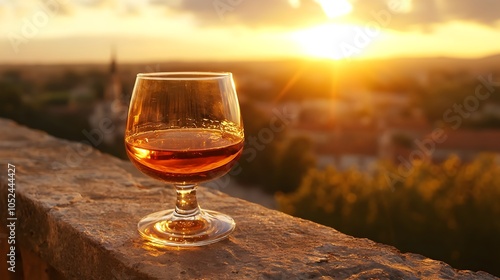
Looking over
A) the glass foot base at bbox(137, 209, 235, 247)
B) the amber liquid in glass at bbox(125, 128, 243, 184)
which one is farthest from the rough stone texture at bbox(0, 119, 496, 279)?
the amber liquid in glass at bbox(125, 128, 243, 184)

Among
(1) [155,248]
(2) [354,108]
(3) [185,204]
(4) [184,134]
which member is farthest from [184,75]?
(2) [354,108]

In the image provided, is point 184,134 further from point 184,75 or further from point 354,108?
point 354,108

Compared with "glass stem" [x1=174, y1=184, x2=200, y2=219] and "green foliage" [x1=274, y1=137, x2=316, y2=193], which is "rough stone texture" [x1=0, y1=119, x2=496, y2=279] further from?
"green foliage" [x1=274, y1=137, x2=316, y2=193]

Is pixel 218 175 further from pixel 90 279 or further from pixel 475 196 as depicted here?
pixel 475 196

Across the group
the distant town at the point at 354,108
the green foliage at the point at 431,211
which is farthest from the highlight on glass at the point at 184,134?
the distant town at the point at 354,108

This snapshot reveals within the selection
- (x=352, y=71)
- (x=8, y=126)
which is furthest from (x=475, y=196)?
(x=352, y=71)
